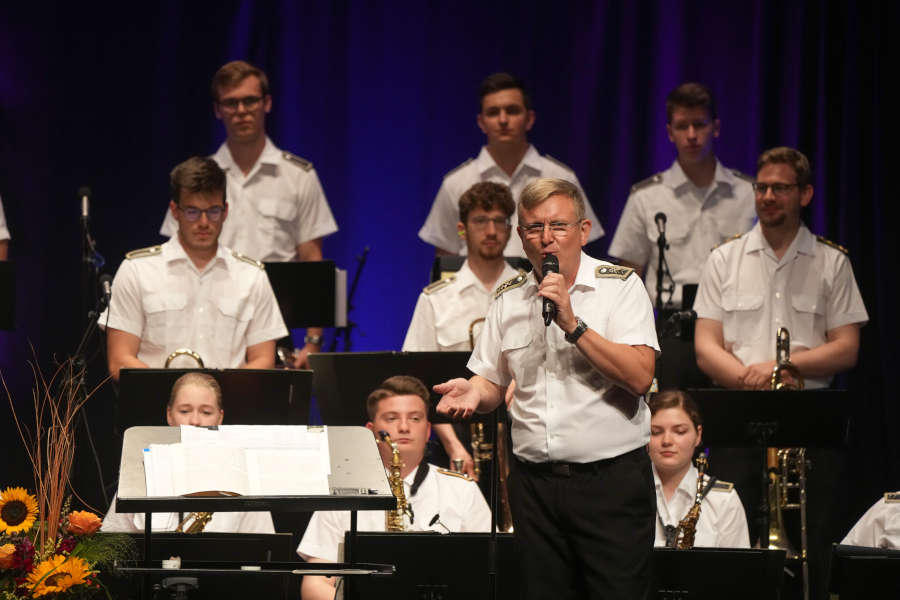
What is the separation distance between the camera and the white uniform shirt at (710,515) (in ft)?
16.7

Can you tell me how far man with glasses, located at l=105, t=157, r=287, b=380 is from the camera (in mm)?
5691

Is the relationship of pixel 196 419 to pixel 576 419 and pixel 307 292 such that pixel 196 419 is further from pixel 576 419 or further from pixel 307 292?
pixel 576 419

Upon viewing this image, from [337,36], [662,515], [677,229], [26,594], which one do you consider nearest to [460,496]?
[662,515]

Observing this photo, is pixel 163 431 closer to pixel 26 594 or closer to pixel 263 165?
pixel 26 594

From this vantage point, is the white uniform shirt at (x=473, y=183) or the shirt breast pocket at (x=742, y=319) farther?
the white uniform shirt at (x=473, y=183)

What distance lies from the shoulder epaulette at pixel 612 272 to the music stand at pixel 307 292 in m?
2.39

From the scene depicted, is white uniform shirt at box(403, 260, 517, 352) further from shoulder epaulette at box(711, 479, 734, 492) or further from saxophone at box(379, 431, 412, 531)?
shoulder epaulette at box(711, 479, 734, 492)

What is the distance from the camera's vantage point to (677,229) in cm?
704

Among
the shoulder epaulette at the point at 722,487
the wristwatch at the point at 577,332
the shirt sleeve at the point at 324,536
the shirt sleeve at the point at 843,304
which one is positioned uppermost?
the shirt sleeve at the point at 843,304

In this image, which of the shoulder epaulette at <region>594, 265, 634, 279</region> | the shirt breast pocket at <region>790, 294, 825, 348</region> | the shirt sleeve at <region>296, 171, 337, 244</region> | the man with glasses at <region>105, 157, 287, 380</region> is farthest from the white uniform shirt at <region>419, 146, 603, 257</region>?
the shoulder epaulette at <region>594, 265, 634, 279</region>

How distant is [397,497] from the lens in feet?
16.1

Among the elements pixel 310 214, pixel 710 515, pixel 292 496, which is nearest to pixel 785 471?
pixel 710 515

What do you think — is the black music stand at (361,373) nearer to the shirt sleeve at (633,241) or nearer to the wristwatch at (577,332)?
the wristwatch at (577,332)

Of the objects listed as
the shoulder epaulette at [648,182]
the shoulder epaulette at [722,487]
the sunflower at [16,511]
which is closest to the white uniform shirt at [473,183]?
the shoulder epaulette at [648,182]
